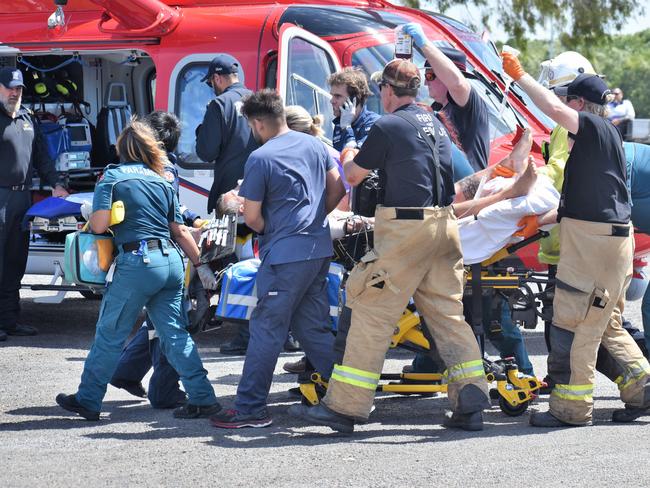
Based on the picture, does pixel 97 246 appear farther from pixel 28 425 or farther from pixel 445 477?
pixel 445 477

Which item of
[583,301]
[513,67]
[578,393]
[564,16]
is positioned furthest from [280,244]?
[564,16]

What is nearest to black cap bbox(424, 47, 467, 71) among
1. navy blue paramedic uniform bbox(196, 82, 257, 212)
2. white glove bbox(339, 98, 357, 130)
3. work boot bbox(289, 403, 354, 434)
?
navy blue paramedic uniform bbox(196, 82, 257, 212)

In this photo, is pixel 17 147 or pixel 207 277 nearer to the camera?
pixel 207 277

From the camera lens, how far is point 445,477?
17.4 feet

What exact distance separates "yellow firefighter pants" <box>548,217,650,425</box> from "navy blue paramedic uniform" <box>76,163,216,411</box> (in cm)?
197

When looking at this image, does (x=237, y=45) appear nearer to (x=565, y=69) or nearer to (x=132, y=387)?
(x=565, y=69)

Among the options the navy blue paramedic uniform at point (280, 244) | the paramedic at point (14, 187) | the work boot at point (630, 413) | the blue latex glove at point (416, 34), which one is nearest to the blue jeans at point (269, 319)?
the navy blue paramedic uniform at point (280, 244)

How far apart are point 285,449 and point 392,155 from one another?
161 cm

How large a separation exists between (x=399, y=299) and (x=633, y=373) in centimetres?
139

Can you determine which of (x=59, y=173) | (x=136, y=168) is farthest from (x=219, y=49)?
(x=136, y=168)

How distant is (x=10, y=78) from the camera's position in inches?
373

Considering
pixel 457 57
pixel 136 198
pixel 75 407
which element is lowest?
pixel 75 407

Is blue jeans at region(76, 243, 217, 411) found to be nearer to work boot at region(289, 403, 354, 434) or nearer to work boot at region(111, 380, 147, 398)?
work boot at region(111, 380, 147, 398)

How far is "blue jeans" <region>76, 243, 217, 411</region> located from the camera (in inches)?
257
